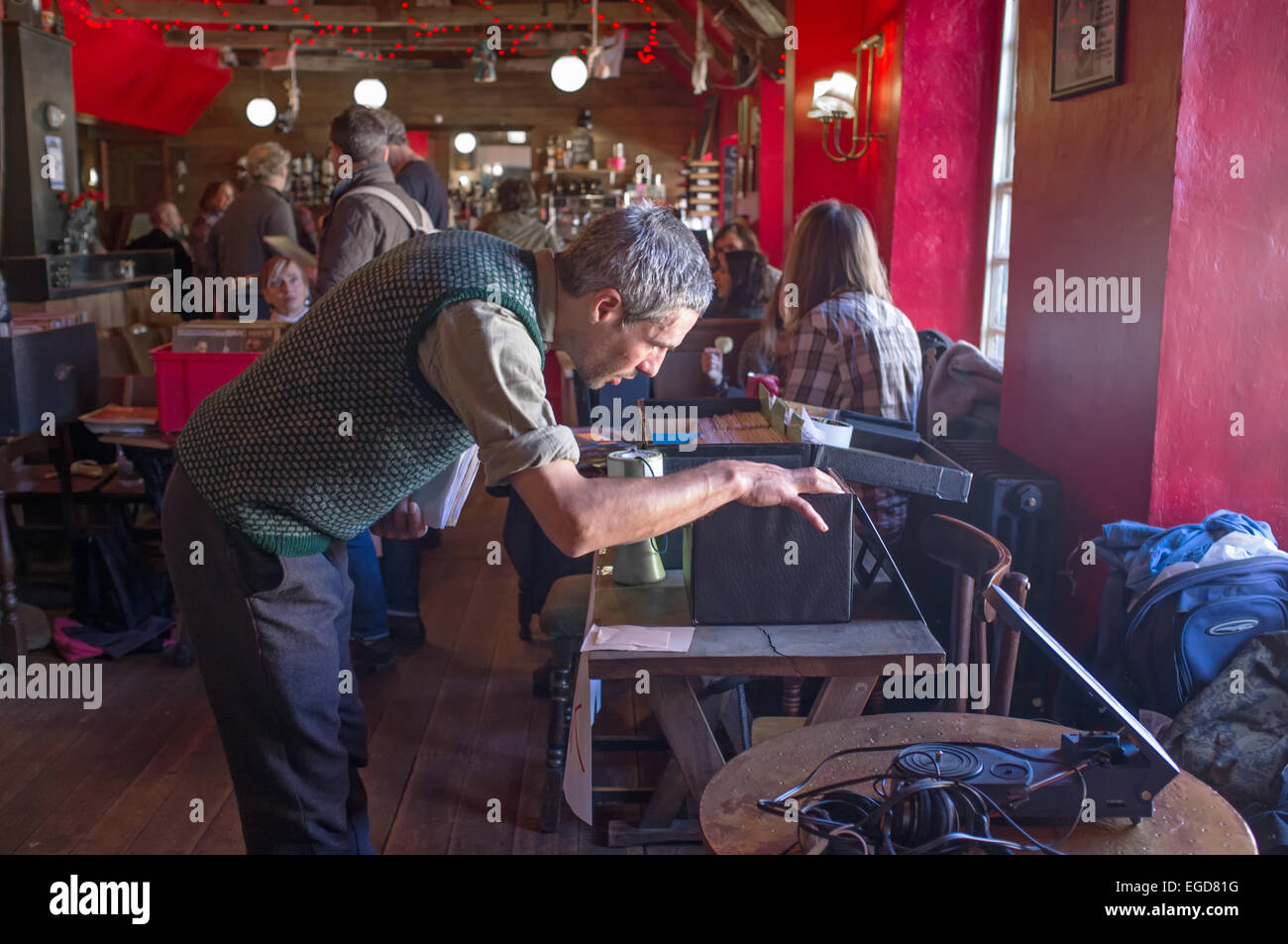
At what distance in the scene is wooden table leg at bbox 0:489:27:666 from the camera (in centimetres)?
368

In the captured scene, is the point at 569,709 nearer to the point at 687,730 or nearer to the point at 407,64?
the point at 687,730

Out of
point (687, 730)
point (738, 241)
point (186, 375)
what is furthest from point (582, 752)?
point (738, 241)

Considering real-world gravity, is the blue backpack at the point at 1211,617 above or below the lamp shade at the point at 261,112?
below

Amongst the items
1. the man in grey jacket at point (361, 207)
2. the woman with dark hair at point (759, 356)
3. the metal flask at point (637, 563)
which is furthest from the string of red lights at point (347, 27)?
the metal flask at point (637, 563)

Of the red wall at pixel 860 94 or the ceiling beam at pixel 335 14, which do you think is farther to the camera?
the ceiling beam at pixel 335 14

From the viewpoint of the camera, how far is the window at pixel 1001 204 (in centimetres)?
454

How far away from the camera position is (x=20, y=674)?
12.1 feet

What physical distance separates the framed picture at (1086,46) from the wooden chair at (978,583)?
1.21 meters

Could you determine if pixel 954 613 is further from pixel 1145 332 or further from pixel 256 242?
pixel 256 242

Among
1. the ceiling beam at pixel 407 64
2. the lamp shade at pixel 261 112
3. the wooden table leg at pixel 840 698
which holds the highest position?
the ceiling beam at pixel 407 64

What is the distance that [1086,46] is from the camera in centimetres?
274

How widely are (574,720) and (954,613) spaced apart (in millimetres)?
837

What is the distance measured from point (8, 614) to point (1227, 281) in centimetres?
373

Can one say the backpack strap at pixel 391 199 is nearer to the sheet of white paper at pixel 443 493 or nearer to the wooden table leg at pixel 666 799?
the sheet of white paper at pixel 443 493
